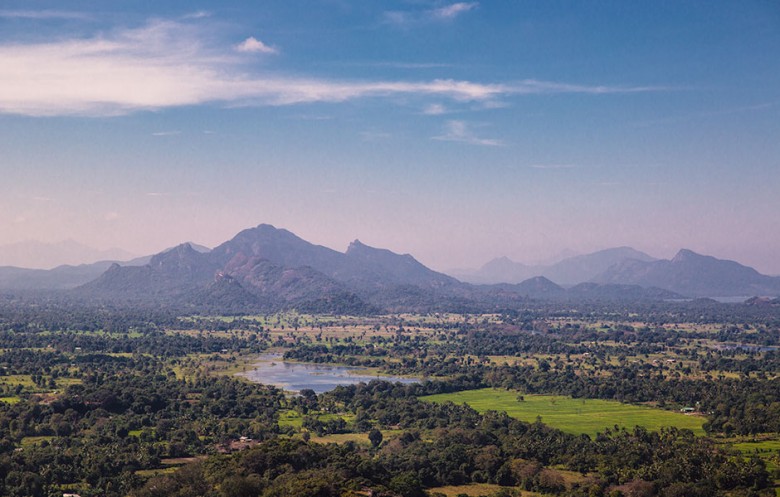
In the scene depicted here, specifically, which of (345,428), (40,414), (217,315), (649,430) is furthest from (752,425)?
(217,315)

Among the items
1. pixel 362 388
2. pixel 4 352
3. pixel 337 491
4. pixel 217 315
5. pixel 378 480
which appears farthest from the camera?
pixel 217 315

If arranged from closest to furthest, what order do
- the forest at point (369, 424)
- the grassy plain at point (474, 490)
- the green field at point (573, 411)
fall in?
the forest at point (369, 424) < the grassy plain at point (474, 490) < the green field at point (573, 411)

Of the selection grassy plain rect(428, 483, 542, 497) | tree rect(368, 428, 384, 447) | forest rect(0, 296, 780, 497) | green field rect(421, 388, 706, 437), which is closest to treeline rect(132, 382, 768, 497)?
forest rect(0, 296, 780, 497)

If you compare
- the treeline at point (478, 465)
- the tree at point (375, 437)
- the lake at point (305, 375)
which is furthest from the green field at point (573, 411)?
the tree at point (375, 437)

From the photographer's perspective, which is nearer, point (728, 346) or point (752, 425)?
point (752, 425)

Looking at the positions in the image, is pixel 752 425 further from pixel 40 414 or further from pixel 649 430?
pixel 40 414

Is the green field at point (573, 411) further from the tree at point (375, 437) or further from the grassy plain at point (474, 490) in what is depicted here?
the grassy plain at point (474, 490)
